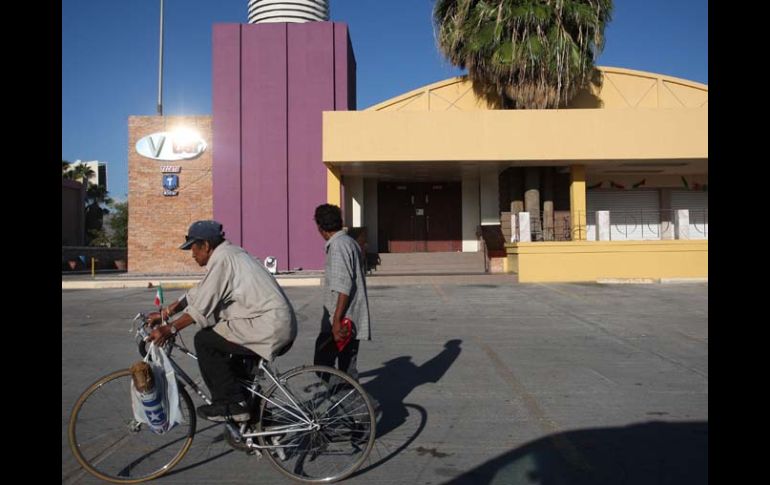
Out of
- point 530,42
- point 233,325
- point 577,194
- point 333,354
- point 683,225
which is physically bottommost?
point 333,354

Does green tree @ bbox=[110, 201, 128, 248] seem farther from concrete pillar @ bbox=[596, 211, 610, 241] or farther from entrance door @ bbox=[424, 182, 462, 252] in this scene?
concrete pillar @ bbox=[596, 211, 610, 241]

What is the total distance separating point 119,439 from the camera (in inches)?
177

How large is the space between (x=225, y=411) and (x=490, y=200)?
20.0 metres

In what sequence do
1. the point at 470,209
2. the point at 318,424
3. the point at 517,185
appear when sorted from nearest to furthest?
1. the point at 318,424
2. the point at 517,185
3. the point at 470,209

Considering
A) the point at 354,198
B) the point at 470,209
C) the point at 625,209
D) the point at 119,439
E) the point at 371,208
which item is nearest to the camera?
the point at 119,439

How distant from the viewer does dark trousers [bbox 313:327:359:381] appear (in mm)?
4500

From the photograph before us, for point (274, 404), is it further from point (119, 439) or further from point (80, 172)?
point (80, 172)

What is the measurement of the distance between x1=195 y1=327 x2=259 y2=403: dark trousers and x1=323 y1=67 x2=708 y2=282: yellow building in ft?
48.1

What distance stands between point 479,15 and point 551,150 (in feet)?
15.6

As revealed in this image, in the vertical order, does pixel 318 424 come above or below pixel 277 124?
below

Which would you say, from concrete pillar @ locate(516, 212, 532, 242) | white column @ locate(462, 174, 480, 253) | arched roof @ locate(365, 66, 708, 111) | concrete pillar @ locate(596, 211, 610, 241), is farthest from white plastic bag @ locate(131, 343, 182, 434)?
white column @ locate(462, 174, 480, 253)

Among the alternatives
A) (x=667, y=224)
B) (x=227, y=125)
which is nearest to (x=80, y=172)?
(x=227, y=125)

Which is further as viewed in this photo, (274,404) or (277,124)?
(277,124)

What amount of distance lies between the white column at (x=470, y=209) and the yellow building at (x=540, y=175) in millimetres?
39
